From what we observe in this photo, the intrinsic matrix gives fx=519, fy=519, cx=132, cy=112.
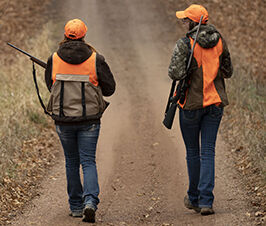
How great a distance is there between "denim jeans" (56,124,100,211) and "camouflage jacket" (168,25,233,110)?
3.35ft

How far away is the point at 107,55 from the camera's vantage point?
1655 cm

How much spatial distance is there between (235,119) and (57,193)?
14.0ft

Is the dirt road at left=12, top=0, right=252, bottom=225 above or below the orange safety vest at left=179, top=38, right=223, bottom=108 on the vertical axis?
below

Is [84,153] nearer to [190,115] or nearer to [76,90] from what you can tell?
[76,90]

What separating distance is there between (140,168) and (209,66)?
304cm

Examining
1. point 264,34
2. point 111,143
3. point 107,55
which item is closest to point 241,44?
point 264,34

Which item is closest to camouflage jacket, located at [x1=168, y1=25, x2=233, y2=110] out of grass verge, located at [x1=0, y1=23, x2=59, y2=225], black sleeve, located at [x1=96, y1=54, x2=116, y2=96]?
black sleeve, located at [x1=96, y1=54, x2=116, y2=96]

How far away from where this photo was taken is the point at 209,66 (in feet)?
17.7

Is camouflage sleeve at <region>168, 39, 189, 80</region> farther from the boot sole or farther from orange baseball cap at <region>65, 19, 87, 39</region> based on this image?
the boot sole

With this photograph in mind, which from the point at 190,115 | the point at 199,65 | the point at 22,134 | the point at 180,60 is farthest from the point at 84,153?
the point at 22,134

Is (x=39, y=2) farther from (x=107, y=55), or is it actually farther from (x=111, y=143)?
(x=111, y=143)

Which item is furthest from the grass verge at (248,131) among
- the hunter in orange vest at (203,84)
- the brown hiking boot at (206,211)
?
the hunter in orange vest at (203,84)

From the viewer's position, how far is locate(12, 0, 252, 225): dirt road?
5.96 m

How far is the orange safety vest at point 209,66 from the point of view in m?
5.39
